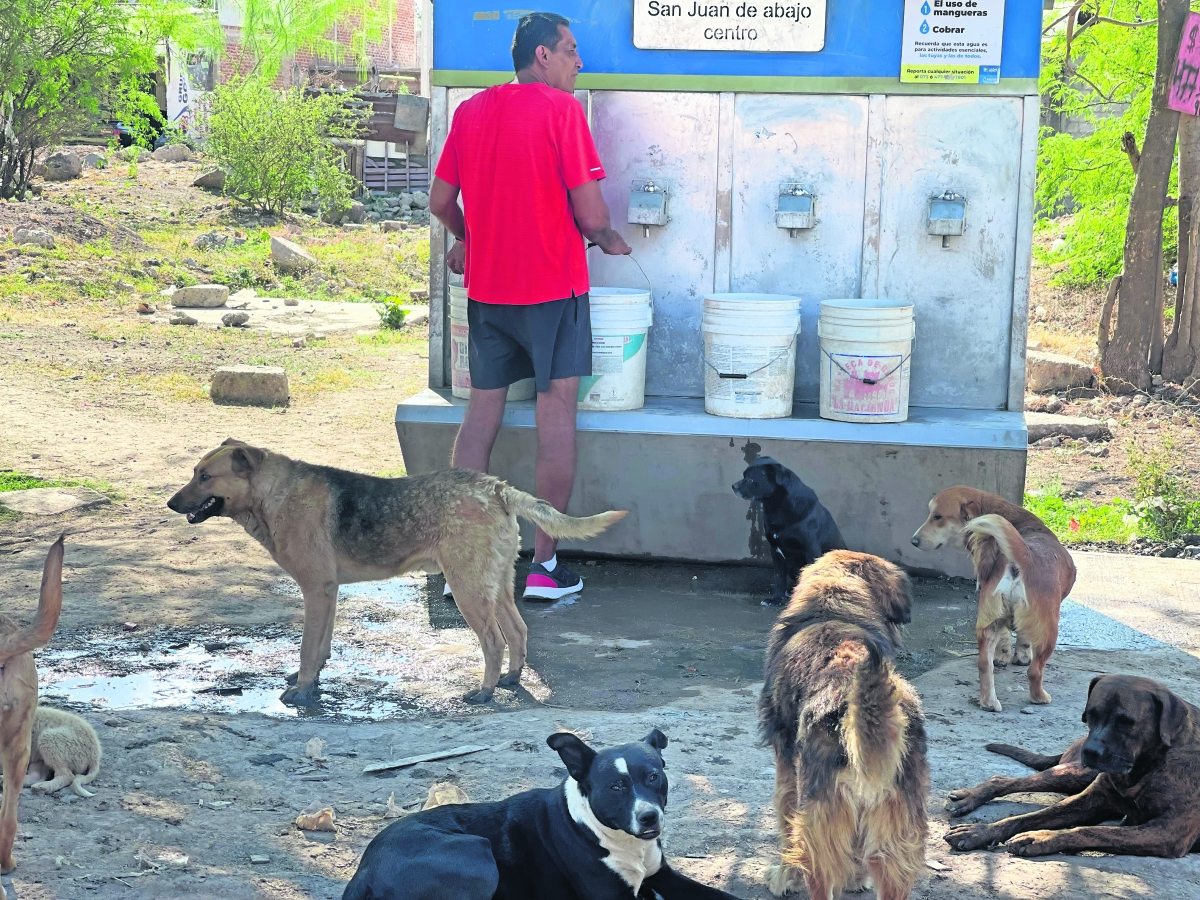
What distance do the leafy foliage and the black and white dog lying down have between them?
465 inches

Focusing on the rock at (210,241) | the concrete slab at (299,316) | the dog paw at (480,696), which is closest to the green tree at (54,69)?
the rock at (210,241)

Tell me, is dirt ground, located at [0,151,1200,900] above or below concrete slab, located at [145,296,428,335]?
below

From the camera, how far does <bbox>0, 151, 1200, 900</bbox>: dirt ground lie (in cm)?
362

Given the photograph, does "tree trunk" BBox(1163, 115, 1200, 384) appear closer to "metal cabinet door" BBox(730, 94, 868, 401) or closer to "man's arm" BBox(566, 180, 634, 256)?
"metal cabinet door" BBox(730, 94, 868, 401)

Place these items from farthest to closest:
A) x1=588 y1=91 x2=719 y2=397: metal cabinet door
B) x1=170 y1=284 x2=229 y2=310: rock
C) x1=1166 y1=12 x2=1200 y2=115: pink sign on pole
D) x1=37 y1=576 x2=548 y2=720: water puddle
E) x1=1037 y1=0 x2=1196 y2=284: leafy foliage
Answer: x1=170 y1=284 x2=229 y2=310: rock, x1=1037 y1=0 x2=1196 y2=284: leafy foliage, x1=1166 y1=12 x2=1200 y2=115: pink sign on pole, x1=588 y1=91 x2=719 y2=397: metal cabinet door, x1=37 y1=576 x2=548 y2=720: water puddle

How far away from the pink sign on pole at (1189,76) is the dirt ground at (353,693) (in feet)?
9.42

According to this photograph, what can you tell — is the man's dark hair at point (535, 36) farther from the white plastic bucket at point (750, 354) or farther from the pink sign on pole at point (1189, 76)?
the pink sign on pole at point (1189, 76)

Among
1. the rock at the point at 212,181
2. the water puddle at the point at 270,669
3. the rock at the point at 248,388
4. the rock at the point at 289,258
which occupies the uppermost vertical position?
the rock at the point at 212,181

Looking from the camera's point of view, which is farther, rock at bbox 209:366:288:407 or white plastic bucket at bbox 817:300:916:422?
rock at bbox 209:366:288:407

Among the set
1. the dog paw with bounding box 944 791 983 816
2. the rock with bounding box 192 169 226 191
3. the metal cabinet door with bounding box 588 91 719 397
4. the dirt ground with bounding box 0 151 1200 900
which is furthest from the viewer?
the rock with bounding box 192 169 226 191

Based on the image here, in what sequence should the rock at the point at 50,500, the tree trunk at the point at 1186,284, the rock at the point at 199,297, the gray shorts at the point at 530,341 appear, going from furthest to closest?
the rock at the point at 199,297, the tree trunk at the point at 1186,284, the rock at the point at 50,500, the gray shorts at the point at 530,341

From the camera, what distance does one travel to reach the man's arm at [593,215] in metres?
6.16

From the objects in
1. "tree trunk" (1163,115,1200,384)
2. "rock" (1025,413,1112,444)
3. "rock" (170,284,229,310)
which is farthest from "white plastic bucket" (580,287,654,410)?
"rock" (170,284,229,310)

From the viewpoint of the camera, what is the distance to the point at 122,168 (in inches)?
1121
